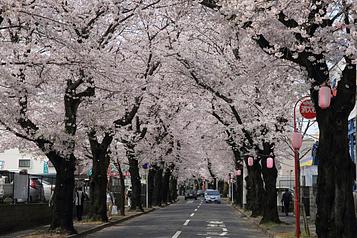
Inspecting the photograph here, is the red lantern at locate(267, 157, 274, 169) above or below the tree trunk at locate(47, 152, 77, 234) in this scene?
above

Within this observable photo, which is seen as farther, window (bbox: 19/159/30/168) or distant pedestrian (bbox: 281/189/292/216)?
window (bbox: 19/159/30/168)

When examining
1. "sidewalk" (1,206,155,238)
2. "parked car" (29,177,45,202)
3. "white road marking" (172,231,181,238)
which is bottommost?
"white road marking" (172,231,181,238)

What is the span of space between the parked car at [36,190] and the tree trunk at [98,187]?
7.88ft

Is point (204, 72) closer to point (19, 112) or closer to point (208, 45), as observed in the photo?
point (208, 45)

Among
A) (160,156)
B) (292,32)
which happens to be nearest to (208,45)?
(292,32)

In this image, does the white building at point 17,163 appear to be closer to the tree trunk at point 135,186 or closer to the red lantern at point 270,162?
the tree trunk at point 135,186

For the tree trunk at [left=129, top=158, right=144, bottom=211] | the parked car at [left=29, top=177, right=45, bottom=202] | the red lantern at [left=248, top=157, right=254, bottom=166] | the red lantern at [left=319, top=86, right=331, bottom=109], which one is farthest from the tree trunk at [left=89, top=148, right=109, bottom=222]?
the red lantern at [left=319, top=86, right=331, bottom=109]

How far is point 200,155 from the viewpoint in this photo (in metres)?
69.8

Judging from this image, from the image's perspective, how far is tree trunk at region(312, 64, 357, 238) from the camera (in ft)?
41.4

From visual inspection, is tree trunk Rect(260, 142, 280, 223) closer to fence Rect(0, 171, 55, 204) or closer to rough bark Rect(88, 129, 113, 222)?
rough bark Rect(88, 129, 113, 222)

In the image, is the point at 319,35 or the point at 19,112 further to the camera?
the point at 19,112

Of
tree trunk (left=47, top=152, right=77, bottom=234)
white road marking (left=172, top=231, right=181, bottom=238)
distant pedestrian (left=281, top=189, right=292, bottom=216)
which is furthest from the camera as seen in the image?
distant pedestrian (left=281, top=189, right=292, bottom=216)

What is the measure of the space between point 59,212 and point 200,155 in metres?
50.8

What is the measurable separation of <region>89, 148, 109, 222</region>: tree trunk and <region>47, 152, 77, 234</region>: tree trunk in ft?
21.1
